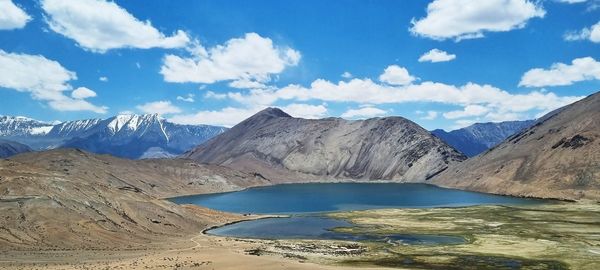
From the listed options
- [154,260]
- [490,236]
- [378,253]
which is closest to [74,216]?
[154,260]

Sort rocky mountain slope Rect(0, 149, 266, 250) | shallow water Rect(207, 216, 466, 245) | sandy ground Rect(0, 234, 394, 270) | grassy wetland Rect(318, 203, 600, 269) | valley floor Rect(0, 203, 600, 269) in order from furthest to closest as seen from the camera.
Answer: shallow water Rect(207, 216, 466, 245) < rocky mountain slope Rect(0, 149, 266, 250) < grassy wetland Rect(318, 203, 600, 269) < valley floor Rect(0, 203, 600, 269) < sandy ground Rect(0, 234, 394, 270)

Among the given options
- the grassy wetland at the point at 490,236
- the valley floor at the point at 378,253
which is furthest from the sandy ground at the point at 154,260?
the grassy wetland at the point at 490,236

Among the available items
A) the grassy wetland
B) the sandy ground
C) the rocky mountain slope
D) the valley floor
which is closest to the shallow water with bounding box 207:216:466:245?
the grassy wetland

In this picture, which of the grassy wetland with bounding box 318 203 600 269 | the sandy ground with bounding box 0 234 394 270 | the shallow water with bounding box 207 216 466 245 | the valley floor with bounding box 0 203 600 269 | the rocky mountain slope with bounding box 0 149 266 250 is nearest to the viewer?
the sandy ground with bounding box 0 234 394 270

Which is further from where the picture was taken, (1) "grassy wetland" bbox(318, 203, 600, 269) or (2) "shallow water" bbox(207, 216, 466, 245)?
(2) "shallow water" bbox(207, 216, 466, 245)

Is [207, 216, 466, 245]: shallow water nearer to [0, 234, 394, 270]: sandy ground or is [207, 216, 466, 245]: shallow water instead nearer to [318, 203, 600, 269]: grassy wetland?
[318, 203, 600, 269]: grassy wetland

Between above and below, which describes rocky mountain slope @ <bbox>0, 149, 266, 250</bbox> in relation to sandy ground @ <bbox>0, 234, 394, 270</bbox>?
above

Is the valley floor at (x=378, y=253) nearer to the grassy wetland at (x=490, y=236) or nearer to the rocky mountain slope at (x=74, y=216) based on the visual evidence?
the grassy wetland at (x=490, y=236)

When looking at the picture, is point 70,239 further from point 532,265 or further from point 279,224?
point 532,265
